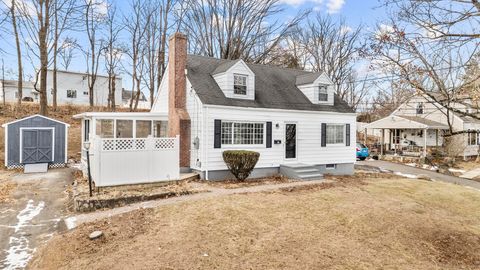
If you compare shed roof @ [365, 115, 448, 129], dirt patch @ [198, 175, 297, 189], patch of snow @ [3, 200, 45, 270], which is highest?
shed roof @ [365, 115, 448, 129]

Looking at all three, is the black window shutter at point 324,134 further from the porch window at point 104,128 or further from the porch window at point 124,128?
the porch window at point 104,128

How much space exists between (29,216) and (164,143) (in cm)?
464

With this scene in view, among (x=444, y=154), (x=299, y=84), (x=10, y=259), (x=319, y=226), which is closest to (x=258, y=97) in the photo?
(x=299, y=84)

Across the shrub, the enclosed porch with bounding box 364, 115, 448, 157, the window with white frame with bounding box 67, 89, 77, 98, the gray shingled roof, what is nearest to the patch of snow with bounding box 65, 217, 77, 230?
the shrub

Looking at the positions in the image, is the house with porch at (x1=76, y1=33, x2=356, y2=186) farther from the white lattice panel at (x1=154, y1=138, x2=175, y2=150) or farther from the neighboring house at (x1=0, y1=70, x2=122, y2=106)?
the neighboring house at (x1=0, y1=70, x2=122, y2=106)

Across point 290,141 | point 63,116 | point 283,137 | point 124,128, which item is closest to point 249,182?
point 283,137

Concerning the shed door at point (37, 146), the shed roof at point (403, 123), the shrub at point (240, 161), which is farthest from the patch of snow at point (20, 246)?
the shed roof at point (403, 123)

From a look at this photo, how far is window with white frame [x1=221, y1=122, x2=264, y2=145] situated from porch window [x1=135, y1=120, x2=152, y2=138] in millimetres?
3788

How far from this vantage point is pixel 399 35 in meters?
5.07

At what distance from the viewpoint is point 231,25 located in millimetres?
27016

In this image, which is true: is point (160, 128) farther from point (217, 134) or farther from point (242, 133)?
point (242, 133)

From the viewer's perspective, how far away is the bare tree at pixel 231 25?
27.0m

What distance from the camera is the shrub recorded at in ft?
41.3

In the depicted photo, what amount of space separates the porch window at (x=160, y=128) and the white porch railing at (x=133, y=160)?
3.46 metres
